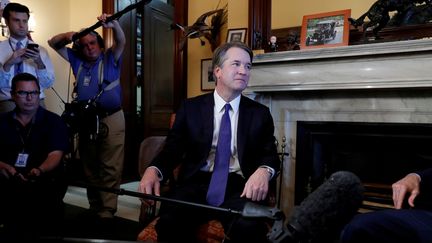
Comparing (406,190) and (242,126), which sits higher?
(242,126)

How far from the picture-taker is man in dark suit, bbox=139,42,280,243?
1.37 m

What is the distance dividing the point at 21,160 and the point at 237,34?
1.60 m

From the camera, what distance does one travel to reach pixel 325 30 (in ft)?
6.84

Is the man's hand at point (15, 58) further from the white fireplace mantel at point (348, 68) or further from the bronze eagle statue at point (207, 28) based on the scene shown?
the white fireplace mantel at point (348, 68)

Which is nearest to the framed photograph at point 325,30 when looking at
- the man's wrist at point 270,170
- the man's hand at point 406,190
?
the man's wrist at point 270,170

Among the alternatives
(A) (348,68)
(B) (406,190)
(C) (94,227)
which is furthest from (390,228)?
(C) (94,227)

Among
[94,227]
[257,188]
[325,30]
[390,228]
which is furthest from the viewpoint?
[94,227]

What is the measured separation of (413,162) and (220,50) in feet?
4.47

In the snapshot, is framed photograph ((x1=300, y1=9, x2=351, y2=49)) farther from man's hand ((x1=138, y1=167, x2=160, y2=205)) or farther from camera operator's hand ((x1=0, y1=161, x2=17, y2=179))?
camera operator's hand ((x1=0, y1=161, x2=17, y2=179))

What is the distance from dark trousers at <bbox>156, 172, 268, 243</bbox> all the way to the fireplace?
0.94 meters

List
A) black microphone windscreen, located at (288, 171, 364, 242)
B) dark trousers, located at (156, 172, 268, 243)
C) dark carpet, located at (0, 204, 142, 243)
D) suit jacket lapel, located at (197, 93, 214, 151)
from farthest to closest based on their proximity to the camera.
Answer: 1. dark carpet, located at (0, 204, 142, 243)
2. suit jacket lapel, located at (197, 93, 214, 151)
3. dark trousers, located at (156, 172, 268, 243)
4. black microphone windscreen, located at (288, 171, 364, 242)

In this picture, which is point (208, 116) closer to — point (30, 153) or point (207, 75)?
Answer: point (30, 153)

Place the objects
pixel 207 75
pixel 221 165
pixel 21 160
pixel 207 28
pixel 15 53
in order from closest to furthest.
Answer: pixel 221 165 → pixel 21 160 → pixel 15 53 → pixel 207 28 → pixel 207 75

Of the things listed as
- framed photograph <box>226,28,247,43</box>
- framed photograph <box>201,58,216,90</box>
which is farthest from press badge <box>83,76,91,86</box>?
framed photograph <box>226,28,247,43</box>
